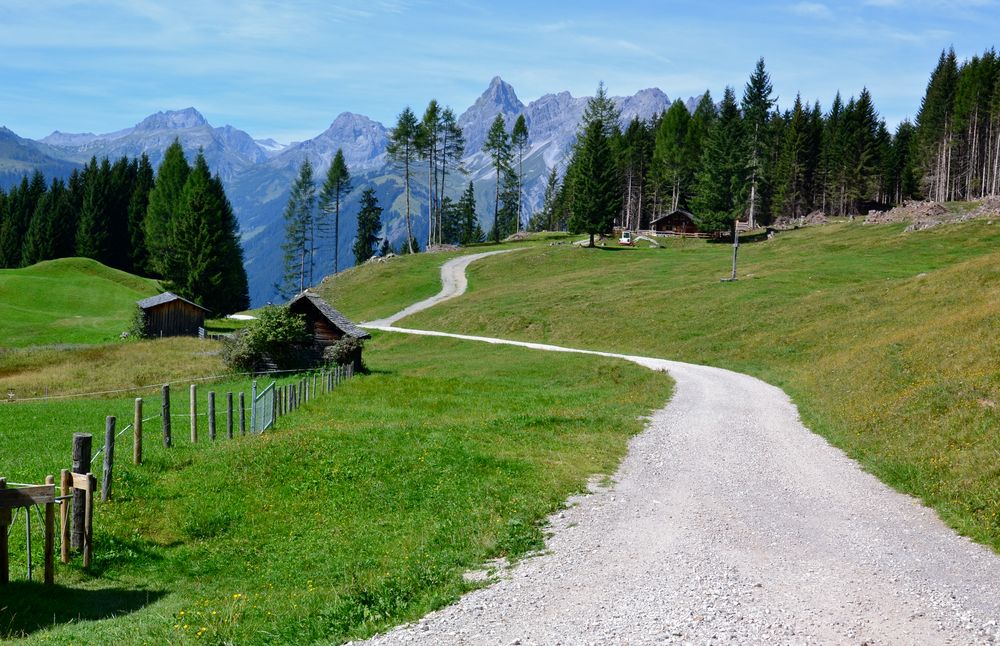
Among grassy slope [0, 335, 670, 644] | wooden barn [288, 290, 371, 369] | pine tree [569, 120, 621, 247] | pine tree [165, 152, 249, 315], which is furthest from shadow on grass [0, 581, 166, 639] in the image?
pine tree [569, 120, 621, 247]

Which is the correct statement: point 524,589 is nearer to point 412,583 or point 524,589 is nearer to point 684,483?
point 412,583

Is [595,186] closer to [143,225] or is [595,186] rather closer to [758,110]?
[758,110]

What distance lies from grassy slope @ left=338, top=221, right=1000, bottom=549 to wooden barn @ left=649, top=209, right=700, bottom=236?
9405 millimetres

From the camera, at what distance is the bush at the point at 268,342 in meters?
42.5

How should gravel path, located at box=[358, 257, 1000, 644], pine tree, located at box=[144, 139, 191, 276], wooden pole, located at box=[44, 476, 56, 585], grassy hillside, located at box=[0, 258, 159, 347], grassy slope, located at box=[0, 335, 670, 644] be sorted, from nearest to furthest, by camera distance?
gravel path, located at box=[358, 257, 1000, 644]
grassy slope, located at box=[0, 335, 670, 644]
wooden pole, located at box=[44, 476, 56, 585]
grassy hillside, located at box=[0, 258, 159, 347]
pine tree, located at box=[144, 139, 191, 276]

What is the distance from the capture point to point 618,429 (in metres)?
22.6

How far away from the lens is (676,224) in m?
112

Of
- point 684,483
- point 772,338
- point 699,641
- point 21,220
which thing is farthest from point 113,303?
point 699,641

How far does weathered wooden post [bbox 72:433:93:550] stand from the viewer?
12.4 m

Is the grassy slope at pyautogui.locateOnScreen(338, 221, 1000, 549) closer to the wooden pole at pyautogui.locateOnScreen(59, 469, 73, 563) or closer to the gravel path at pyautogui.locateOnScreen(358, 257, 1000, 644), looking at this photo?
the gravel path at pyautogui.locateOnScreen(358, 257, 1000, 644)

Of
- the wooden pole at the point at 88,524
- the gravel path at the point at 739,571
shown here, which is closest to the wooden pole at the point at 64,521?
the wooden pole at the point at 88,524

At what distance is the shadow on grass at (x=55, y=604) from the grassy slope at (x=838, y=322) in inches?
528

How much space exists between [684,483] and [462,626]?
8508 mm

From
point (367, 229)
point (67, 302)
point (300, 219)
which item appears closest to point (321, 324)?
point (67, 302)
